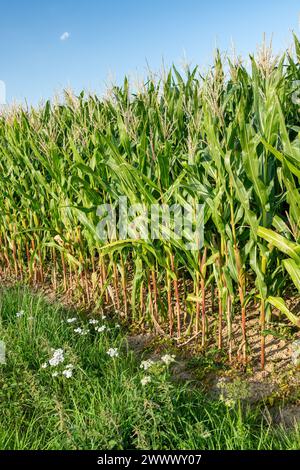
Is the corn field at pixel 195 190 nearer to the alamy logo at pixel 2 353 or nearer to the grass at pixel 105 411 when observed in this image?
the grass at pixel 105 411

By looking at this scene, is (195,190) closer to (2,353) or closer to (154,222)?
(154,222)

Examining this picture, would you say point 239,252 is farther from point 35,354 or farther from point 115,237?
point 35,354

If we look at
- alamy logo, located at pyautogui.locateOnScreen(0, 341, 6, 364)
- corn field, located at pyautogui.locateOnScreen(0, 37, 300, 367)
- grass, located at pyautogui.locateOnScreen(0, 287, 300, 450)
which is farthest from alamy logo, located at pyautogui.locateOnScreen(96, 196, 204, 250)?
alamy logo, located at pyautogui.locateOnScreen(0, 341, 6, 364)

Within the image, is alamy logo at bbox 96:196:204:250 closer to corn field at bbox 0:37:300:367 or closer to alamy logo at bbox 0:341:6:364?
corn field at bbox 0:37:300:367

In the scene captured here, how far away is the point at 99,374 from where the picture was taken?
12.5 feet

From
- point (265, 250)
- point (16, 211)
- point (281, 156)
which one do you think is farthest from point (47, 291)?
point (281, 156)

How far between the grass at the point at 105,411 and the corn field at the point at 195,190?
757 mm

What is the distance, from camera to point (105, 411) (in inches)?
113

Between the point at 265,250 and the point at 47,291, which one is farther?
the point at 47,291

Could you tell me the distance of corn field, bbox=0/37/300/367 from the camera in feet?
11.3

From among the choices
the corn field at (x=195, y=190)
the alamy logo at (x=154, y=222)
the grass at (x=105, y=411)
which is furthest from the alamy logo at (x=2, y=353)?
the alamy logo at (x=154, y=222)

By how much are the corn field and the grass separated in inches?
29.8

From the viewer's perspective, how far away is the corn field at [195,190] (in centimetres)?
343

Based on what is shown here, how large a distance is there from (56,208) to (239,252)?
2.60m
